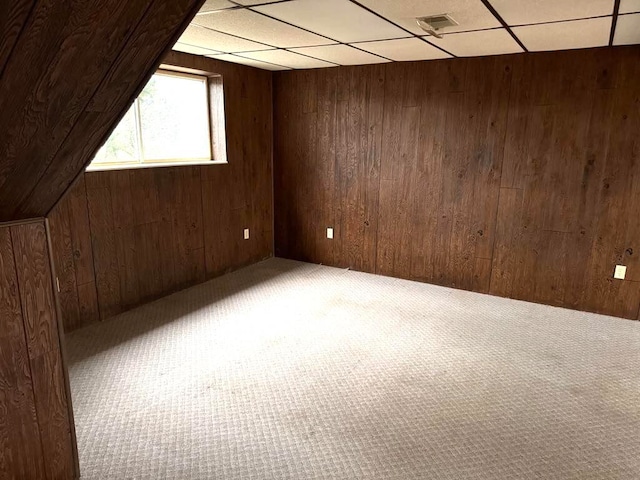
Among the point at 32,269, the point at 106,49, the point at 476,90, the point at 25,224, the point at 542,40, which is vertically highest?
the point at 542,40

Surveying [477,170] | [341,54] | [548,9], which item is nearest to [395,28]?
[548,9]

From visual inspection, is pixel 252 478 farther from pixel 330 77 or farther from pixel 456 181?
pixel 330 77

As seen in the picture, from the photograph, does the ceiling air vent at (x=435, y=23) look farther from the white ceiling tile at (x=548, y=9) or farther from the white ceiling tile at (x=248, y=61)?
the white ceiling tile at (x=248, y=61)

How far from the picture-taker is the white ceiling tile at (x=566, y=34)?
2646 millimetres

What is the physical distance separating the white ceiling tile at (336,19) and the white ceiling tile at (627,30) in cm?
125

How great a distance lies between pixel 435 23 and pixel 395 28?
10.4 inches

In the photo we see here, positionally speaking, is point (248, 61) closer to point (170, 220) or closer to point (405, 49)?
point (405, 49)

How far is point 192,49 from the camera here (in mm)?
3559

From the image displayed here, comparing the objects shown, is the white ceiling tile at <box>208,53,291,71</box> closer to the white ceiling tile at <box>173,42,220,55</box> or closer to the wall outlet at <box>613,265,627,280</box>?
the white ceiling tile at <box>173,42,220,55</box>

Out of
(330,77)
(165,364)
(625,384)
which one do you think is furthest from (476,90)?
(165,364)

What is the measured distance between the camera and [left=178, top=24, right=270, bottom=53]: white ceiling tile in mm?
2934

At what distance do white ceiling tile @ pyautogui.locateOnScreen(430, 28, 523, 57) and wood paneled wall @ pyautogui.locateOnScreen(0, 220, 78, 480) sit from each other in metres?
2.76

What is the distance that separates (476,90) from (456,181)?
2.63 feet

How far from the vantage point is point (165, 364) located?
2.76m
